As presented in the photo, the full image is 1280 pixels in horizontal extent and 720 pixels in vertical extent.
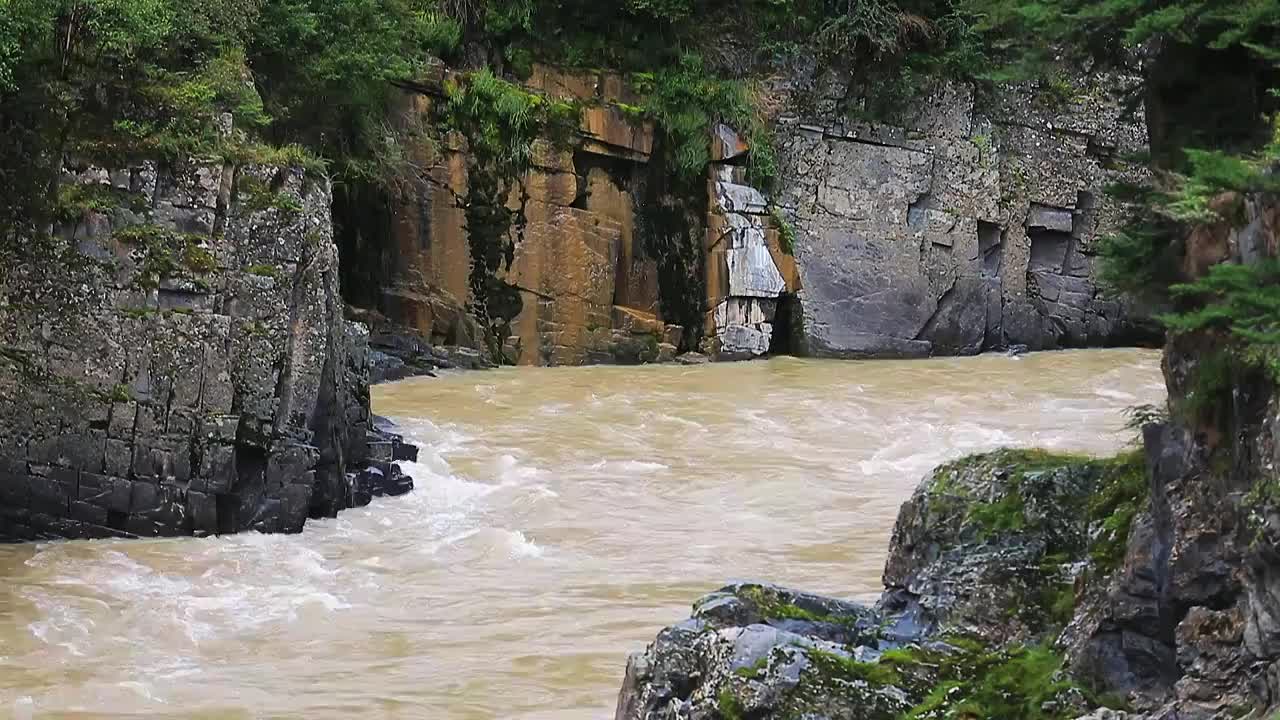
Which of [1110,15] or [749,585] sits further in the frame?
[749,585]

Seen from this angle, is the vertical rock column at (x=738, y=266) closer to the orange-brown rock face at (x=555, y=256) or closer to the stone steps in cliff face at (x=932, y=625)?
the orange-brown rock face at (x=555, y=256)

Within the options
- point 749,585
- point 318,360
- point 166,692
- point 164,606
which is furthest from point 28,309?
point 749,585

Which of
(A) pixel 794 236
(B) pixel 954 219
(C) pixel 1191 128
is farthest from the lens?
(B) pixel 954 219

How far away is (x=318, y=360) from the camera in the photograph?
12.2 m

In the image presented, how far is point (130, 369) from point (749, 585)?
7139mm

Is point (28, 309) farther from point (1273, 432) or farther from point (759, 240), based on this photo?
point (759, 240)

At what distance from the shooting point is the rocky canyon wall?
21438 mm

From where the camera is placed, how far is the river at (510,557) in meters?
8.17

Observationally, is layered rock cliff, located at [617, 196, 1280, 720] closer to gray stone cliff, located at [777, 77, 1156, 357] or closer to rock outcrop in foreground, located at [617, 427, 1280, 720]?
rock outcrop in foreground, located at [617, 427, 1280, 720]

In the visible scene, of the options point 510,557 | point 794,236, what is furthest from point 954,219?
point 510,557

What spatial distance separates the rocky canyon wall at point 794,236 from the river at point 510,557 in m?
2.93

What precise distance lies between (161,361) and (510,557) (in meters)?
3.06

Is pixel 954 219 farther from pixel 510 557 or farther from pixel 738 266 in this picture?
pixel 510 557

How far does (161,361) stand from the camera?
1154 cm
